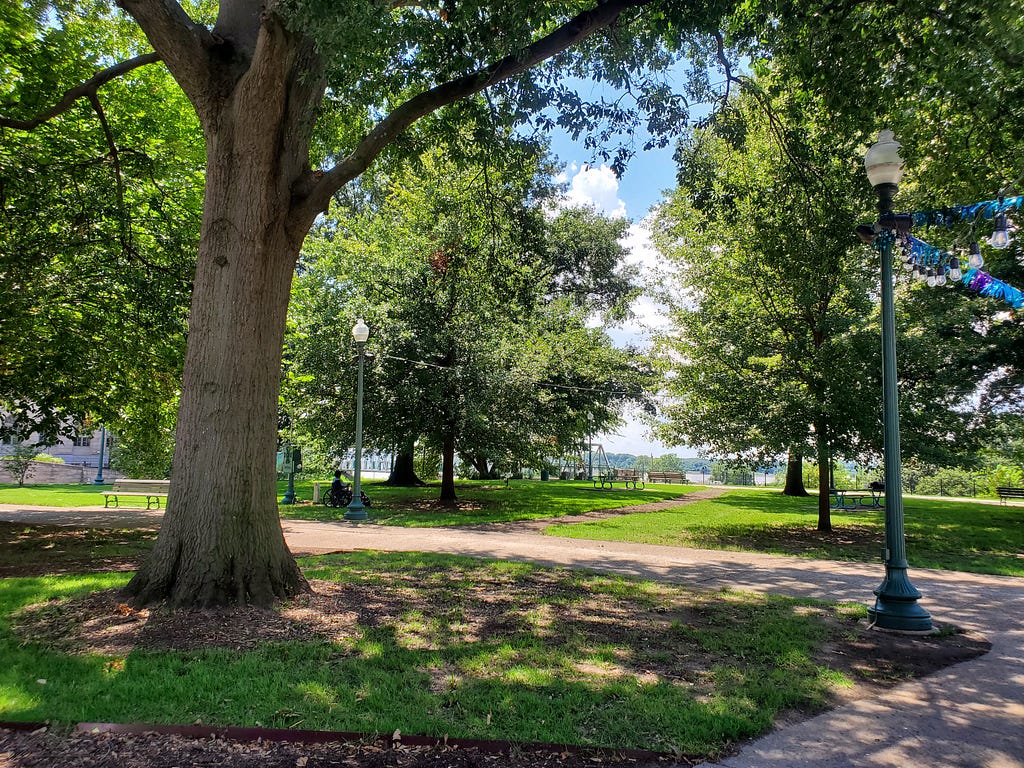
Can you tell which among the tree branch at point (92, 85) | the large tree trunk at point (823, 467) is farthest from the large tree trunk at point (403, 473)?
the tree branch at point (92, 85)

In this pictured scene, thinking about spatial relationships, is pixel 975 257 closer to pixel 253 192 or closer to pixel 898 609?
pixel 898 609

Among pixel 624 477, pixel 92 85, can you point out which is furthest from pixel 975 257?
pixel 624 477

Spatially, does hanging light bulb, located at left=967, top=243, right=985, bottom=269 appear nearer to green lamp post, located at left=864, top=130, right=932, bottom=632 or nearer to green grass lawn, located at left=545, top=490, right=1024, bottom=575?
green lamp post, located at left=864, top=130, right=932, bottom=632

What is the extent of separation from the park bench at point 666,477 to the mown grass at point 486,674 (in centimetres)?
3009

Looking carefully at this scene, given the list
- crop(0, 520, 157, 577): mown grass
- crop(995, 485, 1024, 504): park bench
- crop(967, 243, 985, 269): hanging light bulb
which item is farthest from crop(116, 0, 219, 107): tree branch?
crop(995, 485, 1024, 504): park bench

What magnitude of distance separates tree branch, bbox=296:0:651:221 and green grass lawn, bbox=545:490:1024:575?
8850 millimetres

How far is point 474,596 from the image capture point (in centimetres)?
675

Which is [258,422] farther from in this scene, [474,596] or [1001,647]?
[1001,647]

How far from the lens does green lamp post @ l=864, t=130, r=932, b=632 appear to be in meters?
5.90

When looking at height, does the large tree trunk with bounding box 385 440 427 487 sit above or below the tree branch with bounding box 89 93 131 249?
below

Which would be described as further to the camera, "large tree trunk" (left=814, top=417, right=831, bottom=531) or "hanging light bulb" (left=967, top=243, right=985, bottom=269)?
"large tree trunk" (left=814, top=417, right=831, bottom=531)

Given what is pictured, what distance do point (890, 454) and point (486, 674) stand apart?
15.7 feet

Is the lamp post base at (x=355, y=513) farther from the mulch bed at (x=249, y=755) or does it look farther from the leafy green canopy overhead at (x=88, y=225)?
the mulch bed at (x=249, y=755)

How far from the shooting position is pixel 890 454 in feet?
20.6
